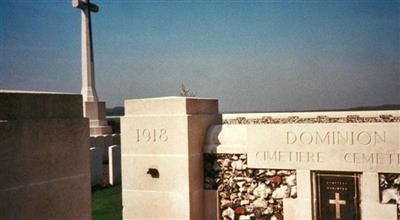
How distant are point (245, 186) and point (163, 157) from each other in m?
1.33

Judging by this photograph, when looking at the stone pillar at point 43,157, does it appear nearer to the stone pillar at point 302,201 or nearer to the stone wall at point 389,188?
the stone pillar at point 302,201

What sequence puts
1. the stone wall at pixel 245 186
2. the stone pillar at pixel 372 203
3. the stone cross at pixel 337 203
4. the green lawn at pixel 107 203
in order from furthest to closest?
the green lawn at pixel 107 203 → the stone wall at pixel 245 186 → the stone cross at pixel 337 203 → the stone pillar at pixel 372 203

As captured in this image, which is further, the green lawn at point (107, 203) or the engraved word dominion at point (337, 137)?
the green lawn at point (107, 203)

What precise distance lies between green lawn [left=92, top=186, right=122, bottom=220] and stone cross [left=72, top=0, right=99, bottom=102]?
647cm

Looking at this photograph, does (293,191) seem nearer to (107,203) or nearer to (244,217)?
(244,217)

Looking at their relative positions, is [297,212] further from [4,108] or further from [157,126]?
[4,108]

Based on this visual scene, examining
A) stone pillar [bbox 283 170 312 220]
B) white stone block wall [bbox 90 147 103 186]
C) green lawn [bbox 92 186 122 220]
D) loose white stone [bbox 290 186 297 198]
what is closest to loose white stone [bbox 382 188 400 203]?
stone pillar [bbox 283 170 312 220]

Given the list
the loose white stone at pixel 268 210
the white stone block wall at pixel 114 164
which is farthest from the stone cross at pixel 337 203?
the white stone block wall at pixel 114 164

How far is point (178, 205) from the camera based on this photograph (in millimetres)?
5809

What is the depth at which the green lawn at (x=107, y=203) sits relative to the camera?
7.67 meters

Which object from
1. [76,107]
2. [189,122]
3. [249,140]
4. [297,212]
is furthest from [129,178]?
[76,107]

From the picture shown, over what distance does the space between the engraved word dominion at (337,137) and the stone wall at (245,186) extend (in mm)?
495

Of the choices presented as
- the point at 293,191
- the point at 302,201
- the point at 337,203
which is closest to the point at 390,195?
the point at 337,203

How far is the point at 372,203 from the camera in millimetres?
5059
